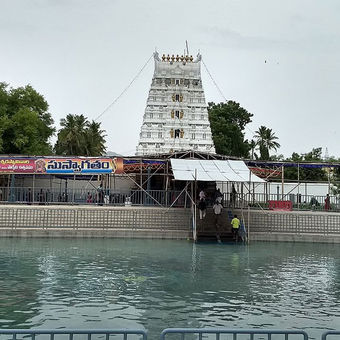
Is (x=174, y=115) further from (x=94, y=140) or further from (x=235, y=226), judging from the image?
(x=235, y=226)

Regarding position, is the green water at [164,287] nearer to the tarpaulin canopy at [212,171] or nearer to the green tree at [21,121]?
the tarpaulin canopy at [212,171]

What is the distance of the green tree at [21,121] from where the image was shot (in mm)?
39969

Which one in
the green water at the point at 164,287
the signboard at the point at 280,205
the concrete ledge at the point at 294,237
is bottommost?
the green water at the point at 164,287

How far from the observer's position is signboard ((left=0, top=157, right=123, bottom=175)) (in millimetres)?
24250

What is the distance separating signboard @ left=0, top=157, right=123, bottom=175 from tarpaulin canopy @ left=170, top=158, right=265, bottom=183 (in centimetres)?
401

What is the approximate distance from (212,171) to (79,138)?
29.8 metres

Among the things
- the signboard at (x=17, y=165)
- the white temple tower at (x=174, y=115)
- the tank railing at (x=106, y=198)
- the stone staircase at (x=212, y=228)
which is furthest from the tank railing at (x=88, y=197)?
the white temple tower at (x=174, y=115)

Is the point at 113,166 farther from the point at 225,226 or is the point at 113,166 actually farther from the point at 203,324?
the point at 203,324

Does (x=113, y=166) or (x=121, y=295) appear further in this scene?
(x=113, y=166)

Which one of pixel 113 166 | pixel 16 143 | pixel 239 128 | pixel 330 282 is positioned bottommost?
pixel 330 282

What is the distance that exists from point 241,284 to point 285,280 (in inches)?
60.7

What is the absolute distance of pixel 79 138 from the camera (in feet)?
159

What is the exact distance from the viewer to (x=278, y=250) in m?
18.4

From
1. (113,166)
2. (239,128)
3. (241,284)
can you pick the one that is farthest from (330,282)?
(239,128)
